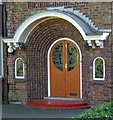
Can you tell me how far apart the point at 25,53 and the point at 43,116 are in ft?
10.9

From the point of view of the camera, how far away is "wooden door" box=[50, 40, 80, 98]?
13.7 metres

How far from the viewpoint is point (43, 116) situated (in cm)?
1155

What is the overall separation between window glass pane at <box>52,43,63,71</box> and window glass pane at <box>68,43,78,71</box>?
14.7 inches

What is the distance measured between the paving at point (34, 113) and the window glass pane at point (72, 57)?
2.08 m

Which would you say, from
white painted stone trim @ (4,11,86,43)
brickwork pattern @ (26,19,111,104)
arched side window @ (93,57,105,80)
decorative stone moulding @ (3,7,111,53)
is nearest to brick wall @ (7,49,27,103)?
brickwork pattern @ (26,19,111,104)

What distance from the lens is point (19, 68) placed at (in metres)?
14.2

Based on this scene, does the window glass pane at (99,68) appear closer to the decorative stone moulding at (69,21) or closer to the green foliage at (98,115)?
the decorative stone moulding at (69,21)

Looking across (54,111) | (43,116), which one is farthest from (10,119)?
(54,111)

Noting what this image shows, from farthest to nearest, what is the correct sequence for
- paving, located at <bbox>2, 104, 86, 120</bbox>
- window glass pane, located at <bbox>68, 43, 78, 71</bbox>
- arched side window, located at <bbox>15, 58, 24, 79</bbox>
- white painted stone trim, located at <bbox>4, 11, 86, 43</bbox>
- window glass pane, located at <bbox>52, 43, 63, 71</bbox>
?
arched side window, located at <bbox>15, 58, 24, 79</bbox> → window glass pane, located at <bbox>52, 43, 63, 71</bbox> → window glass pane, located at <bbox>68, 43, 78, 71</bbox> → white painted stone trim, located at <bbox>4, 11, 86, 43</bbox> → paving, located at <bbox>2, 104, 86, 120</bbox>

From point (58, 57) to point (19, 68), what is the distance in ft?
5.53

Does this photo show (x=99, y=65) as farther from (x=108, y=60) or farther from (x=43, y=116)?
(x=43, y=116)

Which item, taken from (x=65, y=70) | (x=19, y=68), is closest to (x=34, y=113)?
(x=65, y=70)

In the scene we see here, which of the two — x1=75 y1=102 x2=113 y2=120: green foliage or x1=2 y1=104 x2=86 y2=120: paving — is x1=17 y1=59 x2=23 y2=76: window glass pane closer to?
x1=2 y1=104 x2=86 y2=120: paving

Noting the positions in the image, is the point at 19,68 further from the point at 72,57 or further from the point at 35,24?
the point at 72,57
